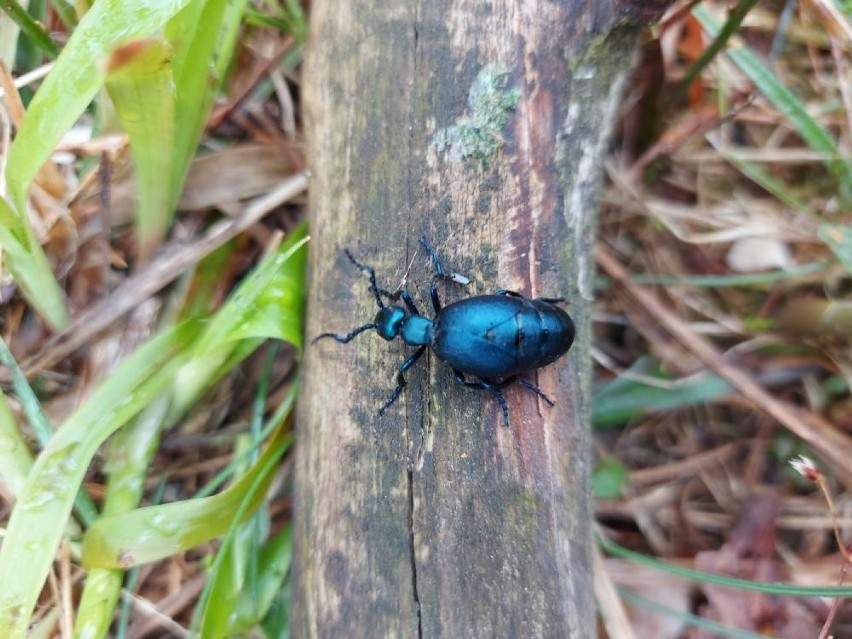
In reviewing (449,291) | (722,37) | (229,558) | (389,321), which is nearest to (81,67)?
(389,321)

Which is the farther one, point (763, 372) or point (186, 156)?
point (763, 372)

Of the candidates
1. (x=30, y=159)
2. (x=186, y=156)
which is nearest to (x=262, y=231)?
(x=186, y=156)

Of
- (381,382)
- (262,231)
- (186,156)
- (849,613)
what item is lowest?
(849,613)

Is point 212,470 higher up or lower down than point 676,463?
higher up

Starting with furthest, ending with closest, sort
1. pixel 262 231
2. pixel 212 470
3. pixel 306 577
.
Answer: pixel 262 231 → pixel 212 470 → pixel 306 577

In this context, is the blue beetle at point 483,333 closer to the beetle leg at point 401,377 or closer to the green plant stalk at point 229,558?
the beetle leg at point 401,377

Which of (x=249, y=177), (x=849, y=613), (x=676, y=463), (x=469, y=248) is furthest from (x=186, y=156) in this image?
(x=849, y=613)

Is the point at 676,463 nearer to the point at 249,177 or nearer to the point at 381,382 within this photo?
the point at 381,382

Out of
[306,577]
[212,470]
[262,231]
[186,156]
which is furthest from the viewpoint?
[262,231]
